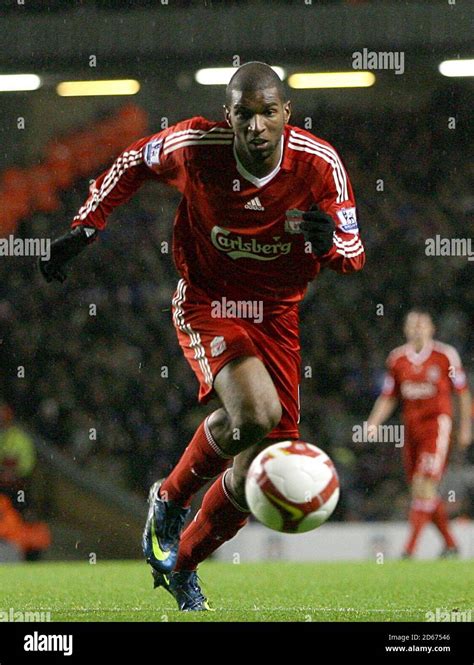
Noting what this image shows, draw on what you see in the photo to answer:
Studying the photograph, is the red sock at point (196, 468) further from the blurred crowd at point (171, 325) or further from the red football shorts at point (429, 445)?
the blurred crowd at point (171, 325)

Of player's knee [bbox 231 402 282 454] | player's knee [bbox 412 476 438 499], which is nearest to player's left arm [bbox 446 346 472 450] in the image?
player's knee [bbox 412 476 438 499]

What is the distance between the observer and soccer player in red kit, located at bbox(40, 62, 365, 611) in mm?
4562

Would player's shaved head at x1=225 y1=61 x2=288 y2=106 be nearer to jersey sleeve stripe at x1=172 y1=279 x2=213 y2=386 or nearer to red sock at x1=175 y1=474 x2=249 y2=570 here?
jersey sleeve stripe at x1=172 y1=279 x2=213 y2=386

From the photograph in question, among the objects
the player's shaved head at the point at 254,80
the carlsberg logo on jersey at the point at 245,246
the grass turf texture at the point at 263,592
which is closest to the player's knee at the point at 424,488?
the grass turf texture at the point at 263,592

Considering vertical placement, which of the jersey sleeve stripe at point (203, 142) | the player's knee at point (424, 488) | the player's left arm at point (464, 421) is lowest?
the player's knee at point (424, 488)

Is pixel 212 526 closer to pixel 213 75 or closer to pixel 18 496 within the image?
pixel 18 496

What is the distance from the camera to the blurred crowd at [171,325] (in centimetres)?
1056

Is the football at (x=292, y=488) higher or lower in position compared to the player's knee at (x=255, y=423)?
lower

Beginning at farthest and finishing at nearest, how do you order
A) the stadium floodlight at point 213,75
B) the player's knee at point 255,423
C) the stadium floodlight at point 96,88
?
the stadium floodlight at point 96,88, the stadium floodlight at point 213,75, the player's knee at point 255,423

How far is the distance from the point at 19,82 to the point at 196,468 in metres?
7.72

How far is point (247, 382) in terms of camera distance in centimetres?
447

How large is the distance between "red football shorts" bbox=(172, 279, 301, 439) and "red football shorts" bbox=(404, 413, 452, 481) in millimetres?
4447

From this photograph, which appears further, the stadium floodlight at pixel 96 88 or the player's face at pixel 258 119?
the stadium floodlight at pixel 96 88
